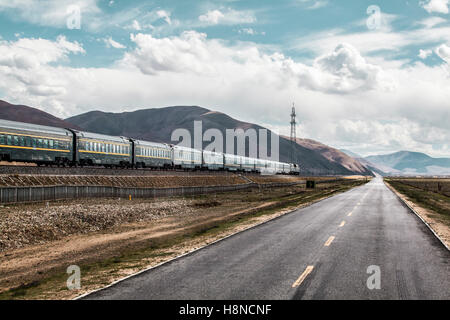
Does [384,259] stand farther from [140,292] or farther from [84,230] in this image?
[84,230]

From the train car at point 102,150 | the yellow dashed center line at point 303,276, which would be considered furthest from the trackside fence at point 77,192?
the yellow dashed center line at point 303,276

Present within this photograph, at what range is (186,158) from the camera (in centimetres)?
6725

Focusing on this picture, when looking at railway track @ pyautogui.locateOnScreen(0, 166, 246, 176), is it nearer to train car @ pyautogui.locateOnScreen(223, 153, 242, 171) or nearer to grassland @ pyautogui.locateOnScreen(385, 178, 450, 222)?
train car @ pyautogui.locateOnScreen(223, 153, 242, 171)

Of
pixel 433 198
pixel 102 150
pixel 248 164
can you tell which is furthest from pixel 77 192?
pixel 248 164

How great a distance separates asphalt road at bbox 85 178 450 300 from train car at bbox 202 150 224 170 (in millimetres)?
56734

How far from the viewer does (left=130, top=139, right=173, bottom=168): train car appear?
52562 millimetres

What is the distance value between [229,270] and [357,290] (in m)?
3.70

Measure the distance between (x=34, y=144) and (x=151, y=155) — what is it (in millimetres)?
21528

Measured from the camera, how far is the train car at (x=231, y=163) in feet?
279

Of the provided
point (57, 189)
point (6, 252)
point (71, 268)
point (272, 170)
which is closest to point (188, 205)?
point (57, 189)

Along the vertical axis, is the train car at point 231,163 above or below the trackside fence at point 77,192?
above

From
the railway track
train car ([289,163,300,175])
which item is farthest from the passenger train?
train car ([289,163,300,175])

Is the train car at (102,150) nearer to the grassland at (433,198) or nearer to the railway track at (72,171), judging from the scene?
the railway track at (72,171)
